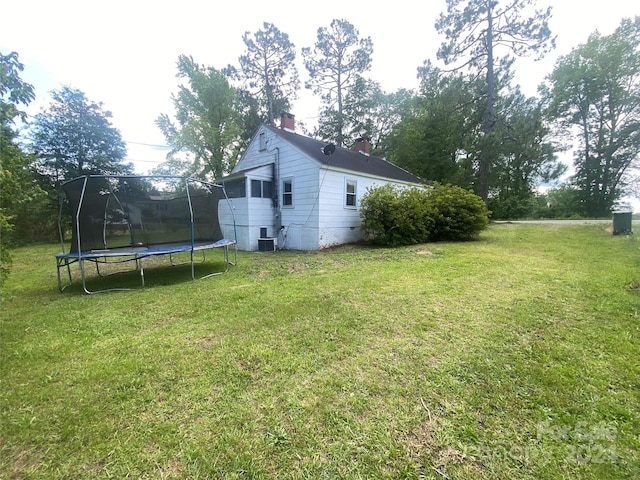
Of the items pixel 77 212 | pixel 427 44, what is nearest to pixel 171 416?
pixel 77 212

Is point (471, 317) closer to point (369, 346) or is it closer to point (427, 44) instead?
point (369, 346)

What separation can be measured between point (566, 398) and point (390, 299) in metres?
2.29

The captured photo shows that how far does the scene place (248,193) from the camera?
10.5 m

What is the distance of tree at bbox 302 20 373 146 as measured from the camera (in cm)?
2067

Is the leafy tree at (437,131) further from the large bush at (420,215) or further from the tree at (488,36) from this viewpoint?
the large bush at (420,215)

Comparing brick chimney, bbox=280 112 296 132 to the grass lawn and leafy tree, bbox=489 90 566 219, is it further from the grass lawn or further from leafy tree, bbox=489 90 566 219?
leafy tree, bbox=489 90 566 219

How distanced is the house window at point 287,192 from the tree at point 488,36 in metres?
12.2

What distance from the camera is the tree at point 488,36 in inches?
548

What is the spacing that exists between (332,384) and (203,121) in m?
21.7

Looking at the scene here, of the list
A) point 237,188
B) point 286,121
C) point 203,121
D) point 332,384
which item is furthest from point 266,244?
point 203,121

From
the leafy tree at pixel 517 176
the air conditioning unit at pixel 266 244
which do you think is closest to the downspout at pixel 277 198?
the air conditioning unit at pixel 266 244

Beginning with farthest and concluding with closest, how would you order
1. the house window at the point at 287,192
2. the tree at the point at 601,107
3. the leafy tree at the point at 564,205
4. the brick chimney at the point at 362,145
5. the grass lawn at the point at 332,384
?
the leafy tree at the point at 564,205 < the tree at the point at 601,107 < the brick chimney at the point at 362,145 < the house window at the point at 287,192 < the grass lawn at the point at 332,384

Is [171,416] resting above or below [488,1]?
below

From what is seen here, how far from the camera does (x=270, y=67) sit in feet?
68.9
